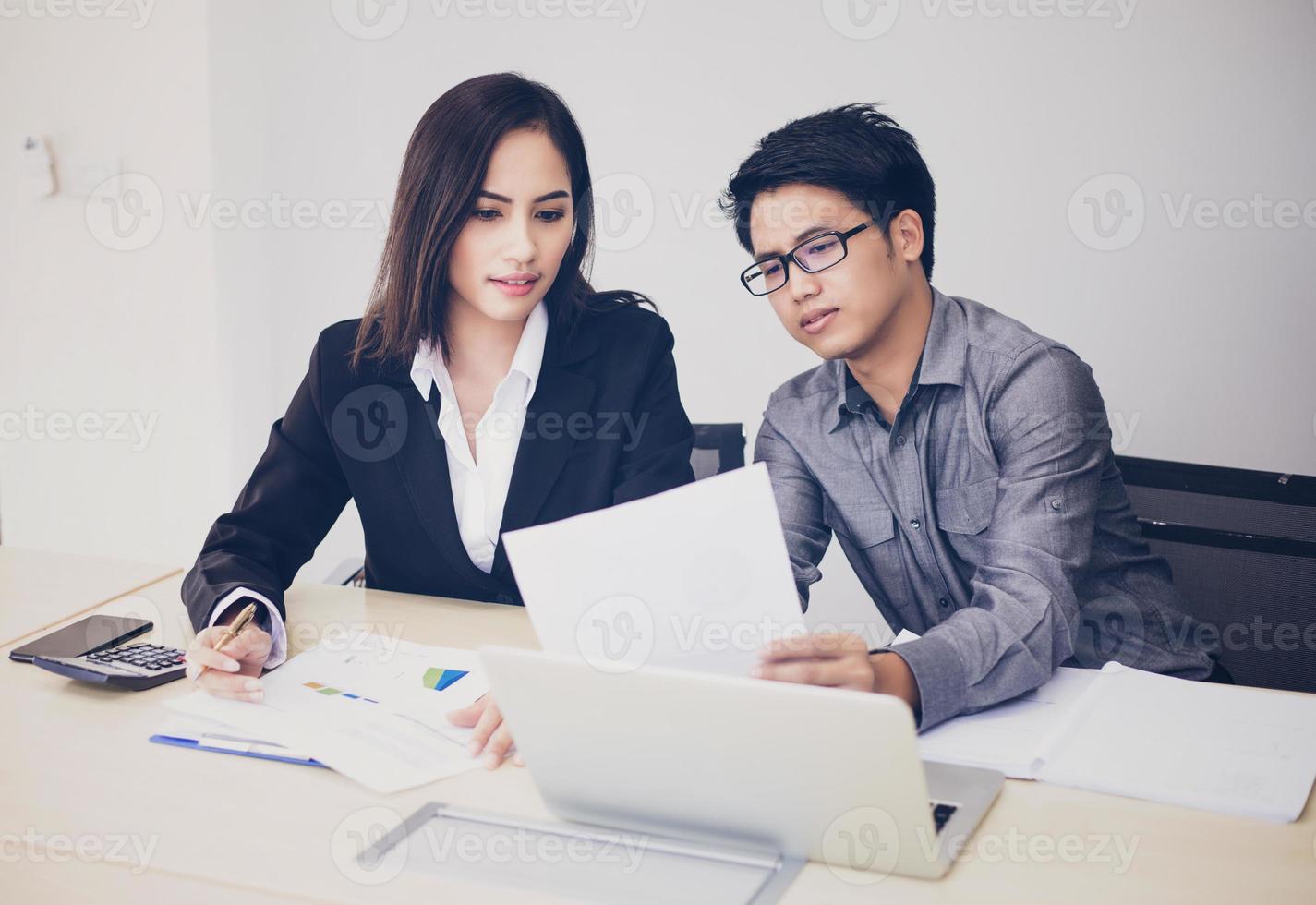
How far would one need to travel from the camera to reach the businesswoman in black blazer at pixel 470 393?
1.68 metres

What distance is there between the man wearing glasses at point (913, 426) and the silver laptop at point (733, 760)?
0.56 m

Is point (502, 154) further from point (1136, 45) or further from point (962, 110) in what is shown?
point (1136, 45)

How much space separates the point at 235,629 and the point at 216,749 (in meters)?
0.20

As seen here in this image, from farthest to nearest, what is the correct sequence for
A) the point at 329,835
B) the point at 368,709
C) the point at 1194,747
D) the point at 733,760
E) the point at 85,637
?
the point at 85,637
the point at 368,709
the point at 1194,747
the point at 329,835
the point at 733,760

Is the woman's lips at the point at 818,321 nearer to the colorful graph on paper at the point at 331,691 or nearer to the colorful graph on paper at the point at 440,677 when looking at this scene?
the colorful graph on paper at the point at 440,677

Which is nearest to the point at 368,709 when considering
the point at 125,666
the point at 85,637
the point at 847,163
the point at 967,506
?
the point at 125,666

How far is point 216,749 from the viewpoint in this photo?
1.19 metres

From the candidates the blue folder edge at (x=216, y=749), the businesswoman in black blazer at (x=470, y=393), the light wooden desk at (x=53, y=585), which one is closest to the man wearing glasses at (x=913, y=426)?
the businesswoman in black blazer at (x=470, y=393)

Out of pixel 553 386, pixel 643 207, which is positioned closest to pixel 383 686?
pixel 553 386

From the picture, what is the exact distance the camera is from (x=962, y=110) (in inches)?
105

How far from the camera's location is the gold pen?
4.36 ft

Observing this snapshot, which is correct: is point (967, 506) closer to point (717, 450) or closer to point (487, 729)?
point (717, 450)

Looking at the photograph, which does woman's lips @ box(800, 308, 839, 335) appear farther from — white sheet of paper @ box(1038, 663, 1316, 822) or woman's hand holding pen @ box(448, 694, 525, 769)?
woman's hand holding pen @ box(448, 694, 525, 769)

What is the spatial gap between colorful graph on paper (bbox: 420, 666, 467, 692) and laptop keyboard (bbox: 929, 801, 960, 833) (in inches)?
22.8
